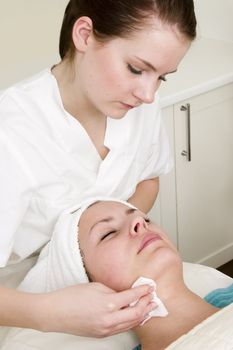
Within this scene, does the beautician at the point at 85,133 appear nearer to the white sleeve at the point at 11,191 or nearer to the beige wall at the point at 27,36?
the white sleeve at the point at 11,191

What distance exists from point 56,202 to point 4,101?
271mm

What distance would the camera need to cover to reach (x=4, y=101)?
130 centimetres

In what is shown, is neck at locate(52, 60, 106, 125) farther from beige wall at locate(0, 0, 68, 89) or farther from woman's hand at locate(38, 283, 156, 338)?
beige wall at locate(0, 0, 68, 89)

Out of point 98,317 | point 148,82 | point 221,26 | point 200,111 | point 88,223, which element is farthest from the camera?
point 221,26

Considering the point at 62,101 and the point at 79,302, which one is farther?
the point at 62,101

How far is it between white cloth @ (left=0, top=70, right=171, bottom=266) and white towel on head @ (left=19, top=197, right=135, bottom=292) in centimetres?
4

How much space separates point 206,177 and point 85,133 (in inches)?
33.3

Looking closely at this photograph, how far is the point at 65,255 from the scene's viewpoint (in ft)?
4.28

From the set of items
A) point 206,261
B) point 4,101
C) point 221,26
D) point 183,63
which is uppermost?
point 221,26

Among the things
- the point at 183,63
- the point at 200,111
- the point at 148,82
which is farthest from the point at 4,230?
the point at 183,63

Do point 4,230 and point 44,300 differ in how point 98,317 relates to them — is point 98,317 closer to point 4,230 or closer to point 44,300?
point 44,300

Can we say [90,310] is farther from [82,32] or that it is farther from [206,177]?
[206,177]

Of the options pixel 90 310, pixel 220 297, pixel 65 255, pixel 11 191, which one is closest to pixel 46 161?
pixel 11 191

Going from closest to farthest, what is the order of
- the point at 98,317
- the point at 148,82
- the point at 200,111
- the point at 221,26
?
the point at 98,317, the point at 148,82, the point at 200,111, the point at 221,26
